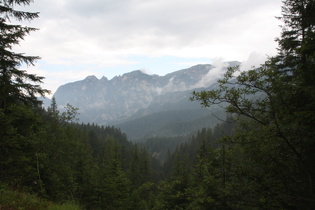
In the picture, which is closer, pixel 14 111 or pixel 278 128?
pixel 278 128

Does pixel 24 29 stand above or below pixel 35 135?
above

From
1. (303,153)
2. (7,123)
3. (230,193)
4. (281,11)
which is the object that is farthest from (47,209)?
(281,11)

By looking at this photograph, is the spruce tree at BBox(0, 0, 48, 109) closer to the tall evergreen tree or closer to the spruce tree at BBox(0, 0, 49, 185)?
the spruce tree at BBox(0, 0, 49, 185)

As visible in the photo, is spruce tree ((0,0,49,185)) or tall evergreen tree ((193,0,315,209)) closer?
tall evergreen tree ((193,0,315,209))

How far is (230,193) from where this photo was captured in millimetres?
7500

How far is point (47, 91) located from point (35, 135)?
11.5ft

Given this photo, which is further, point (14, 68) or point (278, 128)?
point (14, 68)

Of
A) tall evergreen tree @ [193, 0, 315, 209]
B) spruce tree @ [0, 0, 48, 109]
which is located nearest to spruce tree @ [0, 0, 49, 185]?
spruce tree @ [0, 0, 48, 109]

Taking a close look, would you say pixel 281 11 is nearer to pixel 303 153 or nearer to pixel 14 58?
pixel 303 153

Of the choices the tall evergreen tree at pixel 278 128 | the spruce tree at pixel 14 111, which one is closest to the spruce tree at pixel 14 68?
the spruce tree at pixel 14 111

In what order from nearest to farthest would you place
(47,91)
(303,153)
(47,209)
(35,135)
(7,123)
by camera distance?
(47,209)
(303,153)
(7,123)
(35,135)
(47,91)

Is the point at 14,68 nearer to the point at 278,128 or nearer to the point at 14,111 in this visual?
the point at 14,111

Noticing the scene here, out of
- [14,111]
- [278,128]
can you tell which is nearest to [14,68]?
[14,111]

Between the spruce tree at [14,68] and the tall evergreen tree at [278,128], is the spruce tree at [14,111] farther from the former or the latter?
the tall evergreen tree at [278,128]
